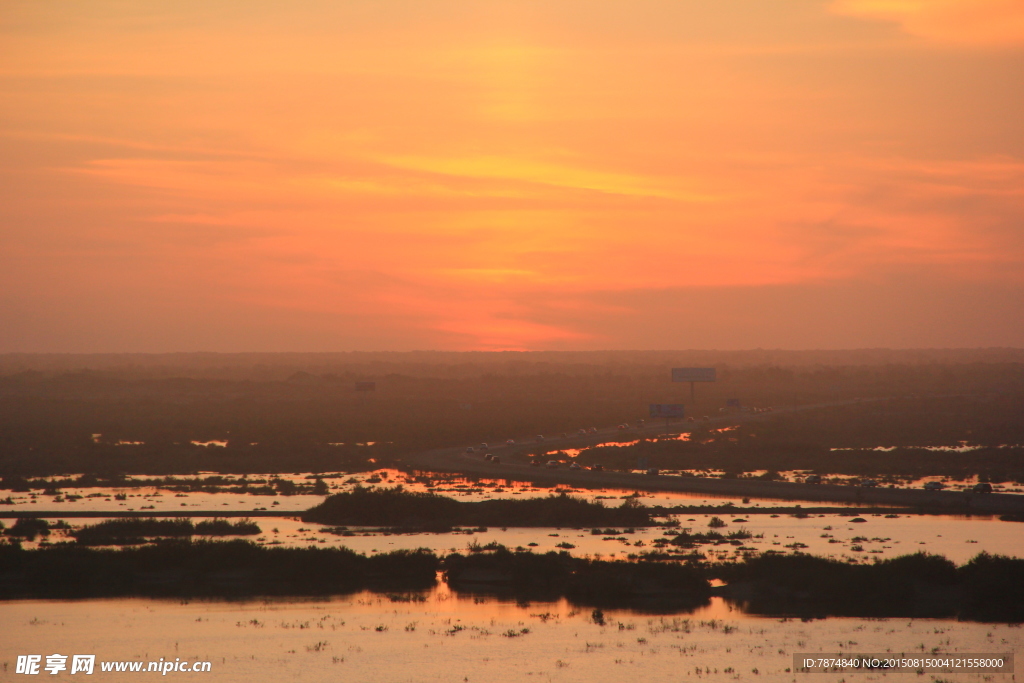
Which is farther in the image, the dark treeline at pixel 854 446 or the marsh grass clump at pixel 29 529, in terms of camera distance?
the dark treeline at pixel 854 446

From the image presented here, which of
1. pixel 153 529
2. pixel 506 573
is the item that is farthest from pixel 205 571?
pixel 506 573

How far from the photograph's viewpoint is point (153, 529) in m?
63.3

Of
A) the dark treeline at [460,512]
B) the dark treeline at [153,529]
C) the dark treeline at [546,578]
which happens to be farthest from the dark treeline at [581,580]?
the dark treeline at [153,529]

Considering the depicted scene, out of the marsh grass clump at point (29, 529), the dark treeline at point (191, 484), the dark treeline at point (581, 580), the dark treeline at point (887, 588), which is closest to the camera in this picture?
the dark treeline at point (887, 588)

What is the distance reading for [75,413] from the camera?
18675cm

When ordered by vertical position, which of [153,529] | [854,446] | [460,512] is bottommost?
[153,529]

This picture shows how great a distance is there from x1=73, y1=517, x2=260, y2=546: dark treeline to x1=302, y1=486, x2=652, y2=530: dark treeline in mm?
9112

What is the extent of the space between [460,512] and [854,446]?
3078 inches

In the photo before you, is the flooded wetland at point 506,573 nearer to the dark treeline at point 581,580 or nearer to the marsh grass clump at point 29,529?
the dark treeline at point 581,580

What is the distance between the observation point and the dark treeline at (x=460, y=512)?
232 feet

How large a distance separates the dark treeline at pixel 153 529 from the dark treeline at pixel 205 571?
5607 mm

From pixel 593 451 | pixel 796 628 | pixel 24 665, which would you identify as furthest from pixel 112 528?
pixel 593 451

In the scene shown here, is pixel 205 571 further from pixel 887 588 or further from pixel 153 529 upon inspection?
pixel 887 588

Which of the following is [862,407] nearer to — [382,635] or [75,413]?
[75,413]
